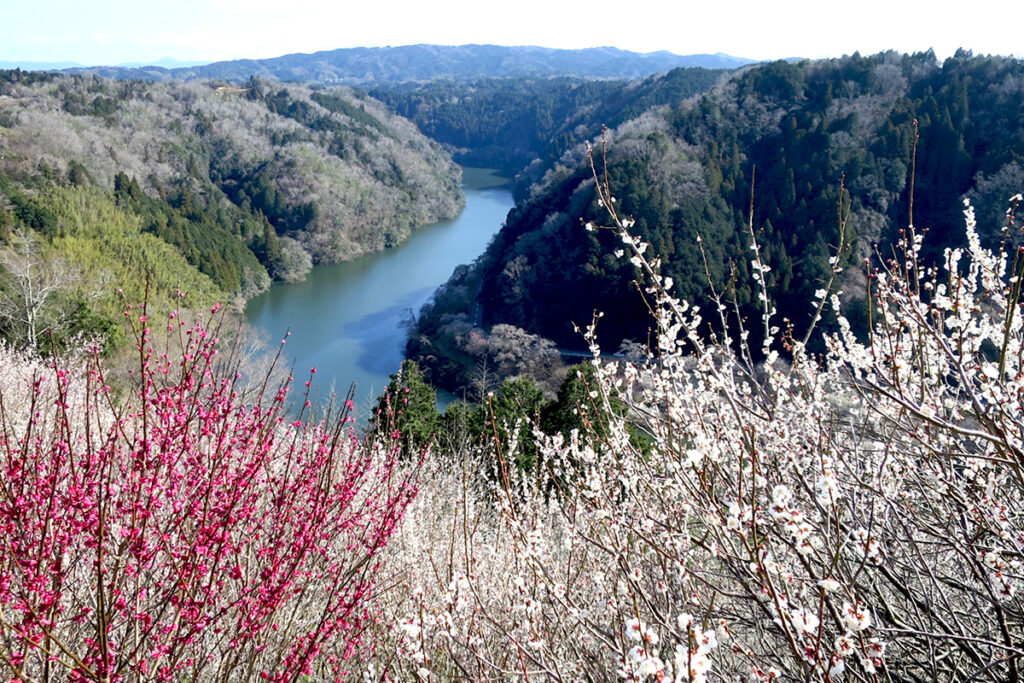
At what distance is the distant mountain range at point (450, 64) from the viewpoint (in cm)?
15912

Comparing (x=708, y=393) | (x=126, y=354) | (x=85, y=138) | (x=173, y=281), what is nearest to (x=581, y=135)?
(x=85, y=138)

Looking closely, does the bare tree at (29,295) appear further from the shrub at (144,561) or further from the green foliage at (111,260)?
the shrub at (144,561)

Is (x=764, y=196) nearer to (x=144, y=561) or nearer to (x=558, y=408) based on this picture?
(x=558, y=408)

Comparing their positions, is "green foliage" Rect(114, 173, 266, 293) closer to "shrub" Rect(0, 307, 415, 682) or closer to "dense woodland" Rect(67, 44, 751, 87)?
"shrub" Rect(0, 307, 415, 682)

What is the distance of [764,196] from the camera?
2425 cm

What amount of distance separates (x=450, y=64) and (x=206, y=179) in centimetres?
16617

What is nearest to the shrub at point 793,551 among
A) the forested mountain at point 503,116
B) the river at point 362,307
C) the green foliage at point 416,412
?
the green foliage at point 416,412

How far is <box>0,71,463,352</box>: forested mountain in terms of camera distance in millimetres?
21141

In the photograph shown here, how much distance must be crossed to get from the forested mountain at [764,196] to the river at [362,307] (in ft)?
6.12

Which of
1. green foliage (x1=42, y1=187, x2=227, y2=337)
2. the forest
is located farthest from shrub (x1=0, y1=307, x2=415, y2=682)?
green foliage (x1=42, y1=187, x2=227, y2=337)

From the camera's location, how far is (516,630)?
2291 millimetres

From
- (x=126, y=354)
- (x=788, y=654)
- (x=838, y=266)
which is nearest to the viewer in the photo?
(x=788, y=654)

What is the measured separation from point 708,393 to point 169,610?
2435 millimetres

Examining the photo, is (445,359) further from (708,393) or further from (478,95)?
(478,95)
